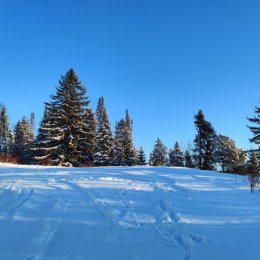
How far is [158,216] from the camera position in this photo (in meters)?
6.76

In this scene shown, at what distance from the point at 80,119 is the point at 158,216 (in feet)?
94.2

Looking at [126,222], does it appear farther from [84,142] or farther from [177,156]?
[177,156]

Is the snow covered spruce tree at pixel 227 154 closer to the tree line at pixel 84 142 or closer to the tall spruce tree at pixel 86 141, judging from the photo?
the tree line at pixel 84 142

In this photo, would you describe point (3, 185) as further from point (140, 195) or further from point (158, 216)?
point (158, 216)

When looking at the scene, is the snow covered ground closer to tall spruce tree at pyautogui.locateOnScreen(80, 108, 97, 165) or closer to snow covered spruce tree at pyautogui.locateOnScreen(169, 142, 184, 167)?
tall spruce tree at pyautogui.locateOnScreen(80, 108, 97, 165)

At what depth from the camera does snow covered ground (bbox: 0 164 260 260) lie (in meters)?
4.90

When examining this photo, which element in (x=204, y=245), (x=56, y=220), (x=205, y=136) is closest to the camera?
(x=204, y=245)

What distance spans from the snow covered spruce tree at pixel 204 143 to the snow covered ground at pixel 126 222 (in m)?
35.3

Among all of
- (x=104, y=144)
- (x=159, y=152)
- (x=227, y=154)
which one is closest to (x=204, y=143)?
(x=227, y=154)

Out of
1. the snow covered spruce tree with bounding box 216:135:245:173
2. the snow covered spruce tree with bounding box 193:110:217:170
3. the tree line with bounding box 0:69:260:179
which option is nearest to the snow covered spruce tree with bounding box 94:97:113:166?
the tree line with bounding box 0:69:260:179

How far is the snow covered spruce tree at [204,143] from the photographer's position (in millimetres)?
44844

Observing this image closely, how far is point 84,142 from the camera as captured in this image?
34.7 meters

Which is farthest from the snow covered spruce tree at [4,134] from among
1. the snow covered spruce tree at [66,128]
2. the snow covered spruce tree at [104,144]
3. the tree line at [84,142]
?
the snow covered spruce tree at [66,128]

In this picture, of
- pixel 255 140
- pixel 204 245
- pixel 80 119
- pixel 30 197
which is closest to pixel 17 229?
pixel 30 197
